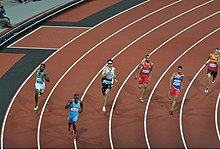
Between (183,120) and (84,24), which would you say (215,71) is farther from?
(84,24)

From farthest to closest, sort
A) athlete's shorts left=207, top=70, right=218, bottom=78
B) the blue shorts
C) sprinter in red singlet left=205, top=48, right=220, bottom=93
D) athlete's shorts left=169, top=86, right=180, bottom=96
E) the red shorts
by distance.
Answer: athlete's shorts left=207, top=70, right=218, bottom=78 < sprinter in red singlet left=205, top=48, right=220, bottom=93 < the red shorts < athlete's shorts left=169, top=86, right=180, bottom=96 < the blue shorts

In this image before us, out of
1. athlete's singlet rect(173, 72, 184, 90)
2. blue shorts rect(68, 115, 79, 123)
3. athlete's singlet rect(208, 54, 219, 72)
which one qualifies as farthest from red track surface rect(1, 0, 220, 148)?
athlete's singlet rect(173, 72, 184, 90)

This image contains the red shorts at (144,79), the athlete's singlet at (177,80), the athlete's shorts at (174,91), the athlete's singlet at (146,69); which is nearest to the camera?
the athlete's singlet at (177,80)

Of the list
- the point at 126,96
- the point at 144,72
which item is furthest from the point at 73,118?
the point at 126,96

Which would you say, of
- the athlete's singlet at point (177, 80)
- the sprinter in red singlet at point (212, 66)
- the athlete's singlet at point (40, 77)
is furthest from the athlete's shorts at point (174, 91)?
the athlete's singlet at point (40, 77)

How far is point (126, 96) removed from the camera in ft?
52.4

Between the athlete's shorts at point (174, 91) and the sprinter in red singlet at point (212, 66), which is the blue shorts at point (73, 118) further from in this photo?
the sprinter in red singlet at point (212, 66)

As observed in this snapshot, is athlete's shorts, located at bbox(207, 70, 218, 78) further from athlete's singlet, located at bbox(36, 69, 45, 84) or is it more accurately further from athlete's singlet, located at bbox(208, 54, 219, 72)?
athlete's singlet, located at bbox(36, 69, 45, 84)

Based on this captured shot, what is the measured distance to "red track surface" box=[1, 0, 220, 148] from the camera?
14.0 meters

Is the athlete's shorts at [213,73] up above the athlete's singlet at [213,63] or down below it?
below

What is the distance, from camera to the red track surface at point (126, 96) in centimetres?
1397

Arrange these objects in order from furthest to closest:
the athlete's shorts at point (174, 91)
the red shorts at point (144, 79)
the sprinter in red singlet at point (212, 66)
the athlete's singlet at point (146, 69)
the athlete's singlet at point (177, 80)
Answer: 1. the sprinter in red singlet at point (212, 66)
2. the red shorts at point (144, 79)
3. the athlete's singlet at point (146, 69)
4. the athlete's shorts at point (174, 91)
5. the athlete's singlet at point (177, 80)

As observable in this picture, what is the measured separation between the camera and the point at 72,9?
74.6 feet

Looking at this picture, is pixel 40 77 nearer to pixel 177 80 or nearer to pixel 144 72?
pixel 144 72
